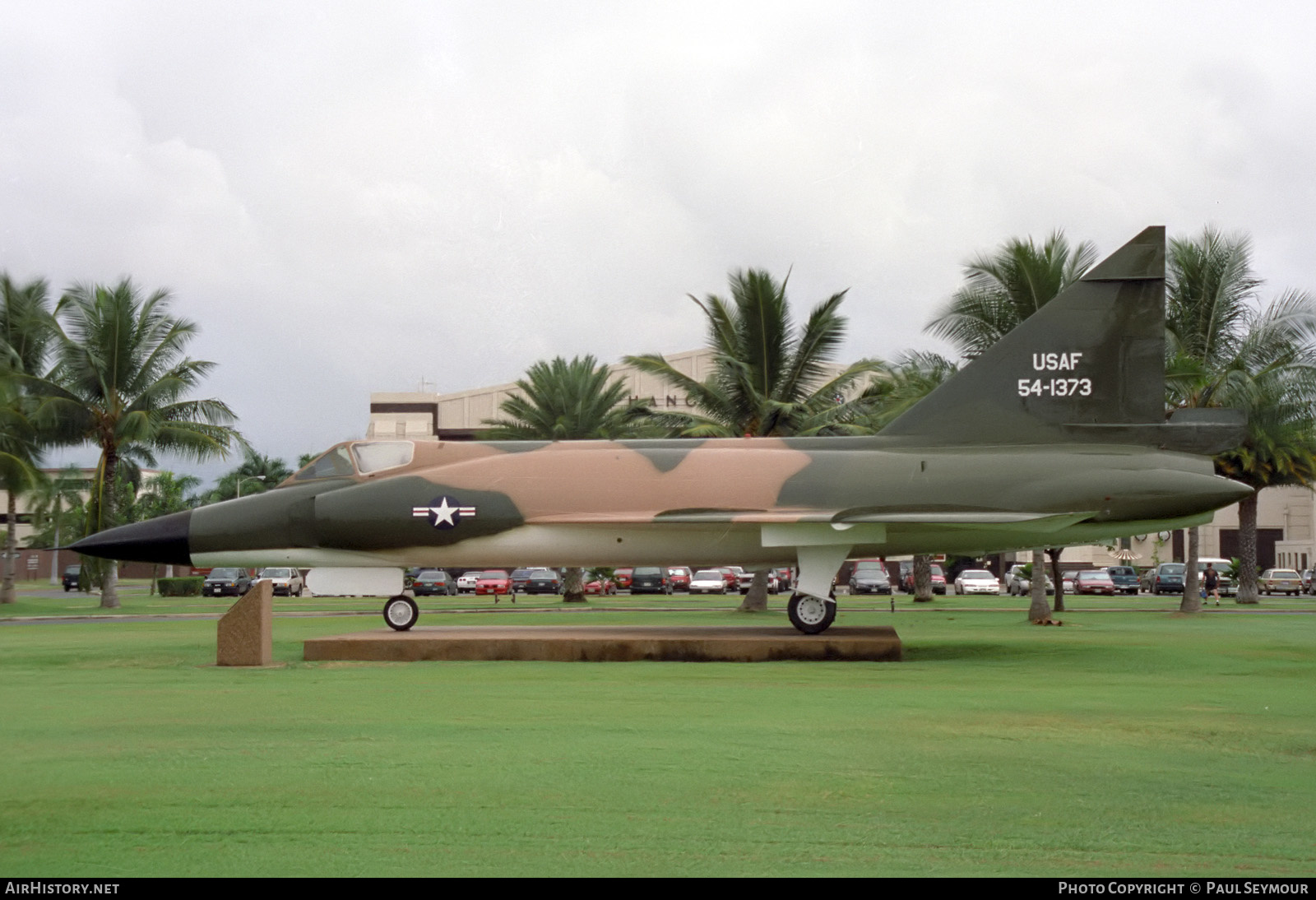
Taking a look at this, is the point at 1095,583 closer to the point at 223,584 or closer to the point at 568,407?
the point at 568,407

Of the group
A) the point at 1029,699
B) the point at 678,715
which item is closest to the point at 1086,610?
the point at 1029,699

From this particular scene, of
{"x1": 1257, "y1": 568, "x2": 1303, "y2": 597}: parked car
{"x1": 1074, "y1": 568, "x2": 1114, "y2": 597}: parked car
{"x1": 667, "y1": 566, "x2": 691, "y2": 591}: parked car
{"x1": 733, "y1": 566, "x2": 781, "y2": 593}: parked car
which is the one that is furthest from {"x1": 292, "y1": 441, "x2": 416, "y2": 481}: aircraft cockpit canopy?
{"x1": 1257, "y1": 568, "x2": 1303, "y2": 597}: parked car

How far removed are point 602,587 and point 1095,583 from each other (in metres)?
23.4

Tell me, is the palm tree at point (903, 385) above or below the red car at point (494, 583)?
above

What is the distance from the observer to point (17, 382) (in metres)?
35.3

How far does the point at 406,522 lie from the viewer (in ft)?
56.3

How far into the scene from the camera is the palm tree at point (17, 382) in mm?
33281

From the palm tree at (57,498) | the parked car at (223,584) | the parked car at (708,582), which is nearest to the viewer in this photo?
the palm tree at (57,498)

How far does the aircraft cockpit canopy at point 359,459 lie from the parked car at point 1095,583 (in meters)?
45.6

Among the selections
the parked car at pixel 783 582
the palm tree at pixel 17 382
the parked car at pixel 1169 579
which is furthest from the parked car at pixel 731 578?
the palm tree at pixel 17 382

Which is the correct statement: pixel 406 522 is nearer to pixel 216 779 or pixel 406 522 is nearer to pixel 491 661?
pixel 491 661

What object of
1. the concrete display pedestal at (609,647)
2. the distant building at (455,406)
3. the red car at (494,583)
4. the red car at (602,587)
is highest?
the distant building at (455,406)

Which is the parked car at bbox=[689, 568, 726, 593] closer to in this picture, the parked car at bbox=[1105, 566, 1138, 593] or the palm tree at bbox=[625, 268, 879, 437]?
the parked car at bbox=[1105, 566, 1138, 593]

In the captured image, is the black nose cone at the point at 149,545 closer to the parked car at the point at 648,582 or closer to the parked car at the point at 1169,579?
the parked car at the point at 648,582
